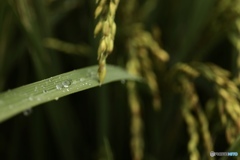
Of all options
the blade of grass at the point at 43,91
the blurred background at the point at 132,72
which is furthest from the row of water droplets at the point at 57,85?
the blurred background at the point at 132,72

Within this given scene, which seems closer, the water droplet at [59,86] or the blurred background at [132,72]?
the water droplet at [59,86]

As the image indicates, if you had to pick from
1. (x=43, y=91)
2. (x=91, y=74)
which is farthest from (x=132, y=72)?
(x=43, y=91)

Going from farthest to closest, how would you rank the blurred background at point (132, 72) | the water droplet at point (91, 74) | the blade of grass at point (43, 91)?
the blurred background at point (132, 72) < the water droplet at point (91, 74) < the blade of grass at point (43, 91)

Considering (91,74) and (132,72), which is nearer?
(91,74)

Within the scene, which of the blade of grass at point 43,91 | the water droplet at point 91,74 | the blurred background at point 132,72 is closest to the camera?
the blade of grass at point 43,91

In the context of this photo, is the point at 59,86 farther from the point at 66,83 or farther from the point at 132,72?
the point at 132,72

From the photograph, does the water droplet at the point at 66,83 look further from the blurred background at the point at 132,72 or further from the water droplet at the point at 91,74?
the blurred background at the point at 132,72

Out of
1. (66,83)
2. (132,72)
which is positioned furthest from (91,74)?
(132,72)
